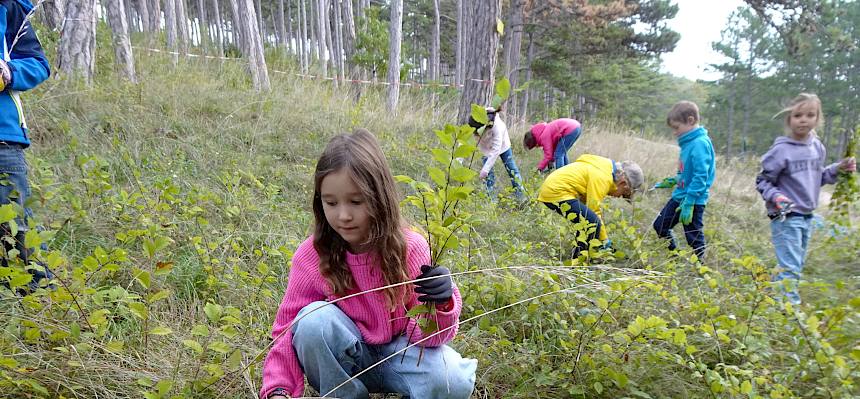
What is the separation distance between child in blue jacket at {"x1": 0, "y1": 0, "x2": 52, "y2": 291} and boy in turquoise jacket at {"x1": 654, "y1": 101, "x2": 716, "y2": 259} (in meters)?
3.97

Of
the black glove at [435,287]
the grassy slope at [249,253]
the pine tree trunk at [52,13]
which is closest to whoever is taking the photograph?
the black glove at [435,287]

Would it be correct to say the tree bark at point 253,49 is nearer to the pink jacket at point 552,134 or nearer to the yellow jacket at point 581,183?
the pink jacket at point 552,134

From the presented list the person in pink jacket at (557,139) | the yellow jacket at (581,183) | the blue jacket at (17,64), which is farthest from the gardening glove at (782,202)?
the blue jacket at (17,64)

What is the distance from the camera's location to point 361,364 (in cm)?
154

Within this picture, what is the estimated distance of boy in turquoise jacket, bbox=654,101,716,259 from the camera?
3664 millimetres

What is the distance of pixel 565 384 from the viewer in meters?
1.72

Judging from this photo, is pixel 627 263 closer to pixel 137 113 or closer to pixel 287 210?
pixel 287 210

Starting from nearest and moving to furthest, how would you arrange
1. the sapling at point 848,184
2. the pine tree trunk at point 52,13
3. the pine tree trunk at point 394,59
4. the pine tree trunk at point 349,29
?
the sapling at point 848,184
the pine tree trunk at point 52,13
the pine tree trunk at point 394,59
the pine tree trunk at point 349,29

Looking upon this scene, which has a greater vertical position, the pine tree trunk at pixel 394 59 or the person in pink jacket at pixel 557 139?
the pine tree trunk at pixel 394 59

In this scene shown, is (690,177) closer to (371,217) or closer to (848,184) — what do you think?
(848,184)

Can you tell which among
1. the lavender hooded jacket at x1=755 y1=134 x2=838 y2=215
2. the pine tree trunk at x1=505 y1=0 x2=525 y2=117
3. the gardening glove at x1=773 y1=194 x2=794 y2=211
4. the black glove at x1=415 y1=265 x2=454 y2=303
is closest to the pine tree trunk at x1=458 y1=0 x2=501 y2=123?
the lavender hooded jacket at x1=755 y1=134 x2=838 y2=215

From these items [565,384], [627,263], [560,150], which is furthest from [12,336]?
[560,150]

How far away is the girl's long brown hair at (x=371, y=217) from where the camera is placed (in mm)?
1367

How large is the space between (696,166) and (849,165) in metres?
0.93
